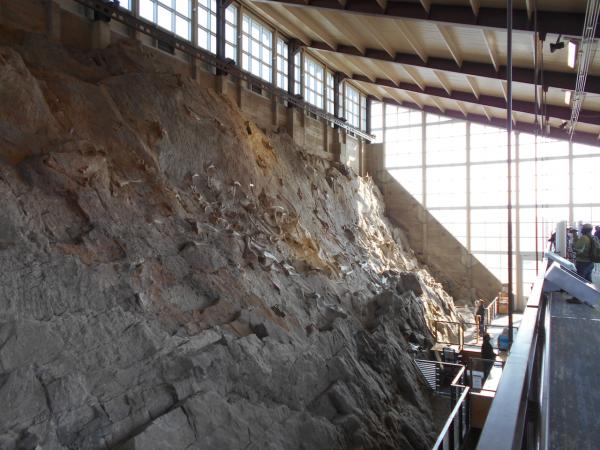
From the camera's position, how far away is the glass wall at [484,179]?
26.5 metres

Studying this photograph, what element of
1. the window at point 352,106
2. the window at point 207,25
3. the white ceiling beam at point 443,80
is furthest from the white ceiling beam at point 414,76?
the window at point 207,25

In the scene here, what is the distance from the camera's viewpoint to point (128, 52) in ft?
48.7

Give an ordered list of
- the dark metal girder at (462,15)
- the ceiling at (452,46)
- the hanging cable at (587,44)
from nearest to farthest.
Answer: the hanging cable at (587,44)
the dark metal girder at (462,15)
the ceiling at (452,46)

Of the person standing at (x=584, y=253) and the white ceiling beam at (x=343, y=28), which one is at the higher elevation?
the white ceiling beam at (x=343, y=28)

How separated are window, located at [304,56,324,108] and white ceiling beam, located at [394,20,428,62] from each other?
7.66 m

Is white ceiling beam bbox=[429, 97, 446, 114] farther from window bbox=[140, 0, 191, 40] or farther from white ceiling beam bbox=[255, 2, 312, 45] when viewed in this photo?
window bbox=[140, 0, 191, 40]

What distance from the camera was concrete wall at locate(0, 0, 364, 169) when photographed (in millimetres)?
13039

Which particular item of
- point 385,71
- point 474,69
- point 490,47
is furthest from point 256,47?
point 490,47

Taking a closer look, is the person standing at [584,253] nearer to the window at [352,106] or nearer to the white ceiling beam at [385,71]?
the white ceiling beam at [385,71]

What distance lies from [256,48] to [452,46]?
9121 mm

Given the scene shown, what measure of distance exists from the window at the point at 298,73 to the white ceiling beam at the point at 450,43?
29.2ft

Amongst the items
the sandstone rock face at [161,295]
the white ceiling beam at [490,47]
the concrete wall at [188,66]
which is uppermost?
the white ceiling beam at [490,47]

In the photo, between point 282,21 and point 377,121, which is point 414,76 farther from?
point 377,121

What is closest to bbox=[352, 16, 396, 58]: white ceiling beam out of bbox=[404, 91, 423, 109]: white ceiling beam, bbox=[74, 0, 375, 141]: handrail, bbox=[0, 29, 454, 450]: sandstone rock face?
bbox=[74, 0, 375, 141]: handrail
